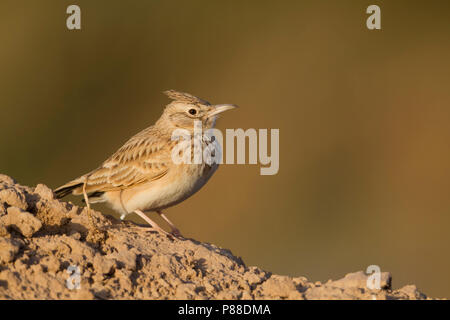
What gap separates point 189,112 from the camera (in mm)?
7879

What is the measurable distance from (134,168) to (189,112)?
822mm

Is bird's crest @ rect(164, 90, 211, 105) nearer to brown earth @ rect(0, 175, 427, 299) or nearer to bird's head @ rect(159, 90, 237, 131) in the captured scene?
bird's head @ rect(159, 90, 237, 131)

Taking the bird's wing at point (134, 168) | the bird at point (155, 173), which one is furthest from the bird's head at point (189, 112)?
the bird's wing at point (134, 168)

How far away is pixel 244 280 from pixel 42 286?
5.14ft

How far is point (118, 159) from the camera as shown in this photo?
7.72 metres

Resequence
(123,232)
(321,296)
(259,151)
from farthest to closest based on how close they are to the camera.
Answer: (259,151), (123,232), (321,296)

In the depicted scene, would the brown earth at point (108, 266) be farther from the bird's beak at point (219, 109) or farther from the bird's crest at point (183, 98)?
the bird's crest at point (183, 98)

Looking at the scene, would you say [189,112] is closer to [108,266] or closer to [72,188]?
[72,188]

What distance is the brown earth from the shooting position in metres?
5.11

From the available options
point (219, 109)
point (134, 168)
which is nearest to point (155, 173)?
point (134, 168)

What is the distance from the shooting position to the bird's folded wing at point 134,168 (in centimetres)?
741

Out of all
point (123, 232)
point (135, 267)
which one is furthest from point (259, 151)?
point (135, 267)

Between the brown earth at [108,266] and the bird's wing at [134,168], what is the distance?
3.38 feet

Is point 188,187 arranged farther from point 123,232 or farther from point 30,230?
point 30,230
